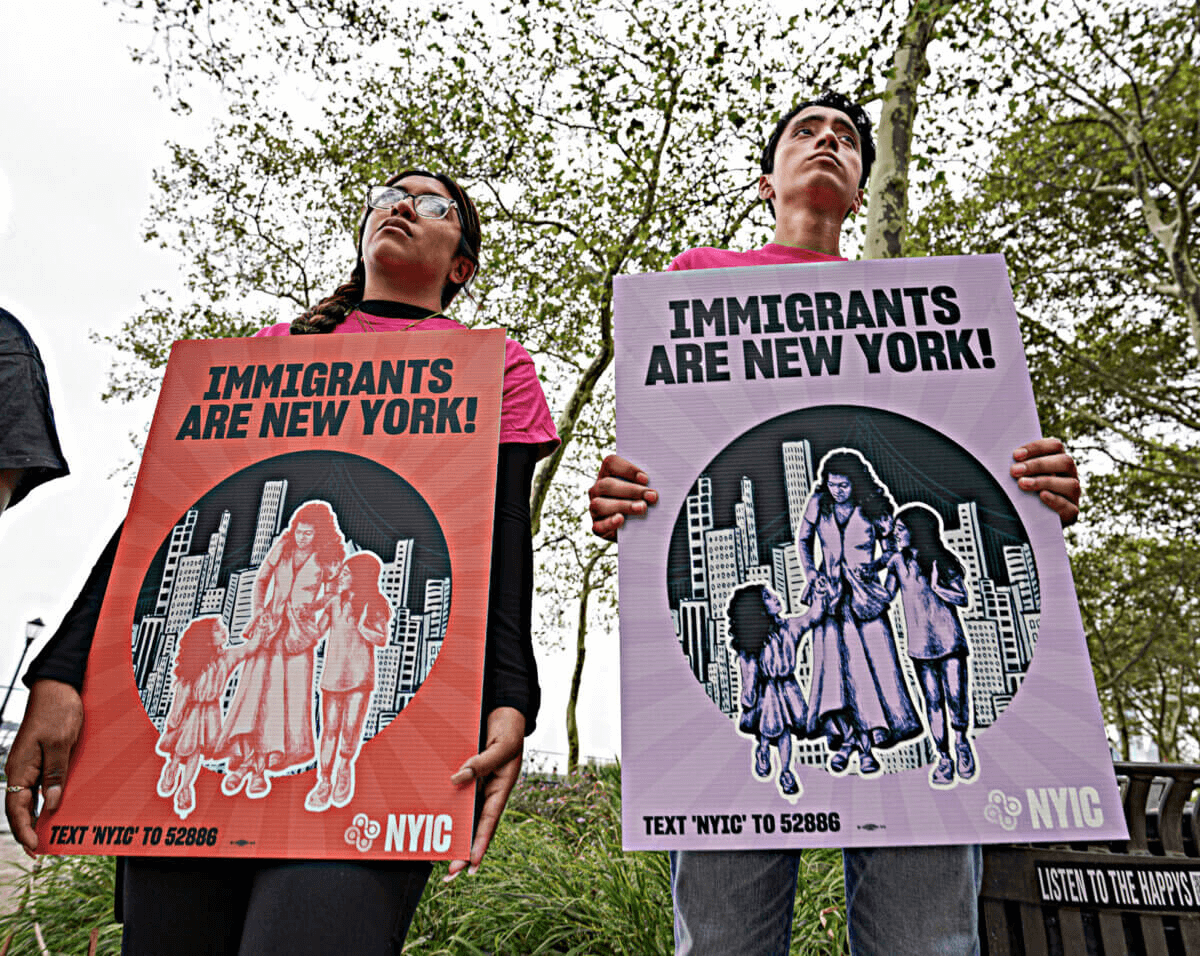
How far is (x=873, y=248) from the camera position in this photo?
391 cm

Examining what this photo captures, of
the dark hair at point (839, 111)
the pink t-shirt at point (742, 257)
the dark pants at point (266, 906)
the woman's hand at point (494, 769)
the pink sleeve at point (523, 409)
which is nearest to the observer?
the dark pants at point (266, 906)

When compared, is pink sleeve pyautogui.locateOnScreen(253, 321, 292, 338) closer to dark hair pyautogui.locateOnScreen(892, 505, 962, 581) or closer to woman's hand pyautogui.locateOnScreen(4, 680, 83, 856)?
woman's hand pyautogui.locateOnScreen(4, 680, 83, 856)

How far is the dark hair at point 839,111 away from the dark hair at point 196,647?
1.48 metres

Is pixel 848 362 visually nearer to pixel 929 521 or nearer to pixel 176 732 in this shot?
pixel 929 521

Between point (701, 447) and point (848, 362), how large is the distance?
12.5 inches

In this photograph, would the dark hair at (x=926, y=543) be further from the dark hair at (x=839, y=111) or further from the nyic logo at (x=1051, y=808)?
the dark hair at (x=839, y=111)

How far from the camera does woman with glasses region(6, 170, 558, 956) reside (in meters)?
0.95

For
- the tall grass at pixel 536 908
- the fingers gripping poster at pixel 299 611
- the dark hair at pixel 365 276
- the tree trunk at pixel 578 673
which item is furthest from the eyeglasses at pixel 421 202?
the tree trunk at pixel 578 673

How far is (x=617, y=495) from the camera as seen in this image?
1239mm

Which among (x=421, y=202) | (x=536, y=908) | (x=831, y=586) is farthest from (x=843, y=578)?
(x=536, y=908)

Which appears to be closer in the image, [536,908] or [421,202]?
[421,202]

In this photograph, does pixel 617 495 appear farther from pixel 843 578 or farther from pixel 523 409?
pixel 843 578

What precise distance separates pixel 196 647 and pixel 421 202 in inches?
38.8

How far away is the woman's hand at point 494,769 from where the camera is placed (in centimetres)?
102
